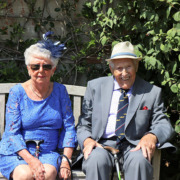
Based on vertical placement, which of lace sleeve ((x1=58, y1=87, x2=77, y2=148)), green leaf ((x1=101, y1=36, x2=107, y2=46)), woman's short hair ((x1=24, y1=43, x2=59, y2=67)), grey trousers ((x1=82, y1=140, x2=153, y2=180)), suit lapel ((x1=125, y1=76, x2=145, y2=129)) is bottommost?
grey trousers ((x1=82, y1=140, x2=153, y2=180))

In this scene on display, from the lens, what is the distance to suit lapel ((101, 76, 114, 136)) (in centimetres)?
357

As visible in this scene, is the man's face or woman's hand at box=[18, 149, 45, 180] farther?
the man's face

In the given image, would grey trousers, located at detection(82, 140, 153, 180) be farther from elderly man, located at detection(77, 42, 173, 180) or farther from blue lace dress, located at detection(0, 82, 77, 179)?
blue lace dress, located at detection(0, 82, 77, 179)

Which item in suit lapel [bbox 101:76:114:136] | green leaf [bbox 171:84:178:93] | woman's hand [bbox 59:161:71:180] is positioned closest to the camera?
woman's hand [bbox 59:161:71:180]

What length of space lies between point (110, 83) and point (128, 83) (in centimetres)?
21

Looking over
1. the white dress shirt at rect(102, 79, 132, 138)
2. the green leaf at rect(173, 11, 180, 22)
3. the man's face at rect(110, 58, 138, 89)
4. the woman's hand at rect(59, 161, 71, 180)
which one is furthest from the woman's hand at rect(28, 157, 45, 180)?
the green leaf at rect(173, 11, 180, 22)

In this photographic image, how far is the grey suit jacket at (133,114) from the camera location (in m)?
3.50

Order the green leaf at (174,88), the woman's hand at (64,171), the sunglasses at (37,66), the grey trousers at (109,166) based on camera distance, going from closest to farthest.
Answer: the grey trousers at (109,166) → the woman's hand at (64,171) → the sunglasses at (37,66) → the green leaf at (174,88)

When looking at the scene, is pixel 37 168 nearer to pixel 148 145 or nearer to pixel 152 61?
pixel 148 145

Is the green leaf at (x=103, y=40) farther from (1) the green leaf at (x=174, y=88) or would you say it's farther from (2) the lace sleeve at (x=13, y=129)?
(2) the lace sleeve at (x=13, y=129)

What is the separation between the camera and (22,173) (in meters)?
3.20

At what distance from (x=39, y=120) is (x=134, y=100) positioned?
930 millimetres

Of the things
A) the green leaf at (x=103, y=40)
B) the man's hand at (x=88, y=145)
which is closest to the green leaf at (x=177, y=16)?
the green leaf at (x=103, y=40)

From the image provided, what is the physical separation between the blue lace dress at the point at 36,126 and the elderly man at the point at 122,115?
19cm
